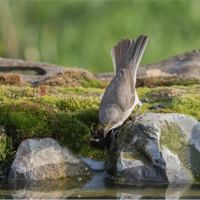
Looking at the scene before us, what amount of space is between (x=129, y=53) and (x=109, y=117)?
2.78 metres

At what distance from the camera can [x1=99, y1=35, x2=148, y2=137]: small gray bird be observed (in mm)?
6891

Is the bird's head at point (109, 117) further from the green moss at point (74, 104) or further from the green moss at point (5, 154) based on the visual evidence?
the green moss at point (5, 154)

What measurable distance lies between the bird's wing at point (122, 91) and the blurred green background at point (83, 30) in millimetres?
9330

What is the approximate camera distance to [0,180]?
23.5 ft

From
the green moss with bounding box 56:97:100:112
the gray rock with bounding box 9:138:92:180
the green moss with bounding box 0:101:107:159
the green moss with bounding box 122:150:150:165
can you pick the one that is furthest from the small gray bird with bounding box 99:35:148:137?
the gray rock with bounding box 9:138:92:180

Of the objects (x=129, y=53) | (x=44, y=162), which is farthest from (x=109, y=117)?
(x=129, y=53)

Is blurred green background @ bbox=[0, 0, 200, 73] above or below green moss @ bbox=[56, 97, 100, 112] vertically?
above

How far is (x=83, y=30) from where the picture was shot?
18.1 meters

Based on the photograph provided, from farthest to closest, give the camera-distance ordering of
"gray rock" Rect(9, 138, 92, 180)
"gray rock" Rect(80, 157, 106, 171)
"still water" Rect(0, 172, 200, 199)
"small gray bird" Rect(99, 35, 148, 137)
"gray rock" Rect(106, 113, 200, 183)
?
"gray rock" Rect(80, 157, 106, 171) → "gray rock" Rect(9, 138, 92, 180) → "gray rock" Rect(106, 113, 200, 183) → "small gray bird" Rect(99, 35, 148, 137) → "still water" Rect(0, 172, 200, 199)

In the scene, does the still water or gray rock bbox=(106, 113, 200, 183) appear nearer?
the still water

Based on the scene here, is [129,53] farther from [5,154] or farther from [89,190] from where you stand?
[5,154]

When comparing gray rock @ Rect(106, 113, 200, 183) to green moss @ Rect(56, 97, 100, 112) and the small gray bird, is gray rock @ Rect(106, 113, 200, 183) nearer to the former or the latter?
the small gray bird

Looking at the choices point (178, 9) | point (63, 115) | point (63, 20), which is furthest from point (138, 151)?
point (178, 9)

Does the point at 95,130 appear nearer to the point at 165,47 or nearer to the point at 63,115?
the point at 63,115
